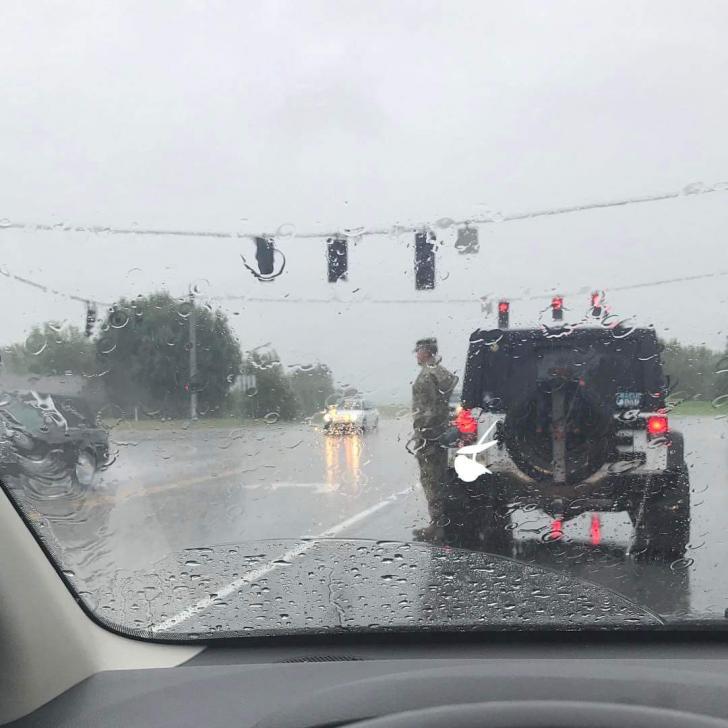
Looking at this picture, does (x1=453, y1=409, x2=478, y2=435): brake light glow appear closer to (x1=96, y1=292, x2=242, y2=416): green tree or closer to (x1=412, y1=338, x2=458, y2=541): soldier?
(x1=412, y1=338, x2=458, y2=541): soldier

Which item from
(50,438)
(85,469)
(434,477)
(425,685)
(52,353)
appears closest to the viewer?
→ (425,685)

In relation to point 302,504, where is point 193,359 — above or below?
above

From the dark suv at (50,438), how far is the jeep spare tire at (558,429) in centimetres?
242

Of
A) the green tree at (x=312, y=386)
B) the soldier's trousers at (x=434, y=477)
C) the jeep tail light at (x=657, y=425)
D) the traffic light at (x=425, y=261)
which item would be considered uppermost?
the traffic light at (x=425, y=261)

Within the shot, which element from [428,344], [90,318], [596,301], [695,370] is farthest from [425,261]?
[90,318]

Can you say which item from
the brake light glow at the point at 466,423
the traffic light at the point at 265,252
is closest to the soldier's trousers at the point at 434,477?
the brake light glow at the point at 466,423

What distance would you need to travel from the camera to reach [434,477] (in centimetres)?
496

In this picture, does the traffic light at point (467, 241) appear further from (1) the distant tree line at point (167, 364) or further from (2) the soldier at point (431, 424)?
(1) the distant tree line at point (167, 364)

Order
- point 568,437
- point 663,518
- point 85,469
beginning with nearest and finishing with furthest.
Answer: point 85,469 → point 663,518 → point 568,437

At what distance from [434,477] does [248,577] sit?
141 centimetres

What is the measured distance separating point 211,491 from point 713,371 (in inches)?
111

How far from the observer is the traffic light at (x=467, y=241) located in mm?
4375

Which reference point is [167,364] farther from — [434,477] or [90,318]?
[434,477]

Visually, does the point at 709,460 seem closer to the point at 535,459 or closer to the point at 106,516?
the point at 535,459
